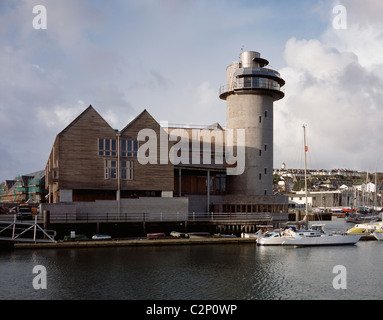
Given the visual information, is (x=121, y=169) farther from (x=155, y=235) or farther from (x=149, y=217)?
(x=155, y=235)

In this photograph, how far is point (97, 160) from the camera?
194 ft

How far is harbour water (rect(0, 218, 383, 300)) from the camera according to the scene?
2994 centimetres

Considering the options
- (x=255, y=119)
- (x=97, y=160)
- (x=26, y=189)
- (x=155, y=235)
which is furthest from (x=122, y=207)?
(x=26, y=189)

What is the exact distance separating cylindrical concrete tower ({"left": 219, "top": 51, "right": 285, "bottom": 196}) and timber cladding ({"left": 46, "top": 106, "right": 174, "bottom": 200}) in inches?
564

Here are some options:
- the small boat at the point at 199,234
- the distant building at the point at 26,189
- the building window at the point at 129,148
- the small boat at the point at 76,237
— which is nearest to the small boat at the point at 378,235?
the small boat at the point at 199,234

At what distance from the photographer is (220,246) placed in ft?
171

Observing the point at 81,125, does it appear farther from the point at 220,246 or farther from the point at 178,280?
the point at 178,280

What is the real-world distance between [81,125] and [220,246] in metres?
25.2

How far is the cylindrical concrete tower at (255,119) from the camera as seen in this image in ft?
226

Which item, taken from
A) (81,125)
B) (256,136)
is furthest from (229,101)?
(81,125)

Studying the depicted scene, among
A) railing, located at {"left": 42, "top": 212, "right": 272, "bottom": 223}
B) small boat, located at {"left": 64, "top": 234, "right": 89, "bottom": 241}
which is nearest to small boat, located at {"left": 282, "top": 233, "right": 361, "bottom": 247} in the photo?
railing, located at {"left": 42, "top": 212, "right": 272, "bottom": 223}

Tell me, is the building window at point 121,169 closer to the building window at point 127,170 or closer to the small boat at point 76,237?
the building window at point 127,170

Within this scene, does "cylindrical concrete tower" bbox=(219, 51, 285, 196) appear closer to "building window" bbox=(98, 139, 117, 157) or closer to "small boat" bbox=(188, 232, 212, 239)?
"small boat" bbox=(188, 232, 212, 239)

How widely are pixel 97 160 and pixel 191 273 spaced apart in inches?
1111
